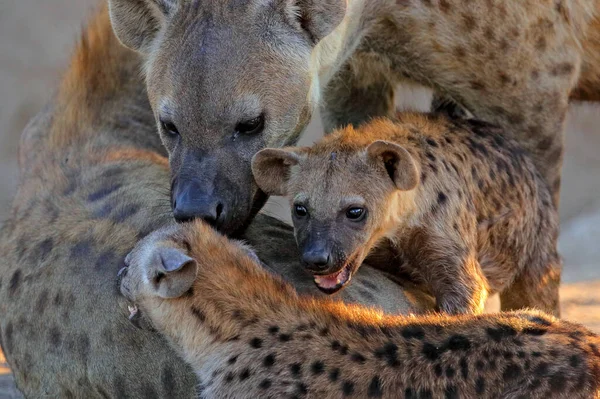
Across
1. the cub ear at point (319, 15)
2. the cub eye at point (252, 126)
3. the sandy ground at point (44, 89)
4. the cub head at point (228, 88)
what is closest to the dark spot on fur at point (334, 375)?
the cub head at point (228, 88)

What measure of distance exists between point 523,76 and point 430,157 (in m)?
0.74

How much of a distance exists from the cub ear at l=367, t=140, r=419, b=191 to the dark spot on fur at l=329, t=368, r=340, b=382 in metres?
0.76

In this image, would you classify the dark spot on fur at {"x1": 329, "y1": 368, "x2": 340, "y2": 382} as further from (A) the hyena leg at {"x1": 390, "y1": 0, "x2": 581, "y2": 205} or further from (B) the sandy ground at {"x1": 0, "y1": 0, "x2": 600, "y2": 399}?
(B) the sandy ground at {"x1": 0, "y1": 0, "x2": 600, "y2": 399}

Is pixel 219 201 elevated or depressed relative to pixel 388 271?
elevated

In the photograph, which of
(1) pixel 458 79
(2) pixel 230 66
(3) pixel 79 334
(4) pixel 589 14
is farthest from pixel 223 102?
(4) pixel 589 14

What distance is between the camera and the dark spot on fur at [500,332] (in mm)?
2768

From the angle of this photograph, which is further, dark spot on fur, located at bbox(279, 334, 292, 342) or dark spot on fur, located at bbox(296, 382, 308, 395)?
dark spot on fur, located at bbox(279, 334, 292, 342)

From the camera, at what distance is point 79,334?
131 inches

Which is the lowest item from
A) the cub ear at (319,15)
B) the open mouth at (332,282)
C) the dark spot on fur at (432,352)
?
the open mouth at (332,282)

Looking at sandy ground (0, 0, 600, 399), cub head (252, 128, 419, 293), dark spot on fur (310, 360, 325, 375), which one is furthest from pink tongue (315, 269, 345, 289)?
sandy ground (0, 0, 600, 399)

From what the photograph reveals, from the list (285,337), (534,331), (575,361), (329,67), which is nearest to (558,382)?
(575,361)

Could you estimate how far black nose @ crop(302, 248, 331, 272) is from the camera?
3.12 metres

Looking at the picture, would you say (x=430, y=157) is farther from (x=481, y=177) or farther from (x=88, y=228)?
(x=88, y=228)

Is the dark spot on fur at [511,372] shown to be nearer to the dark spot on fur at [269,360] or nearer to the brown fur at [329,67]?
the dark spot on fur at [269,360]
